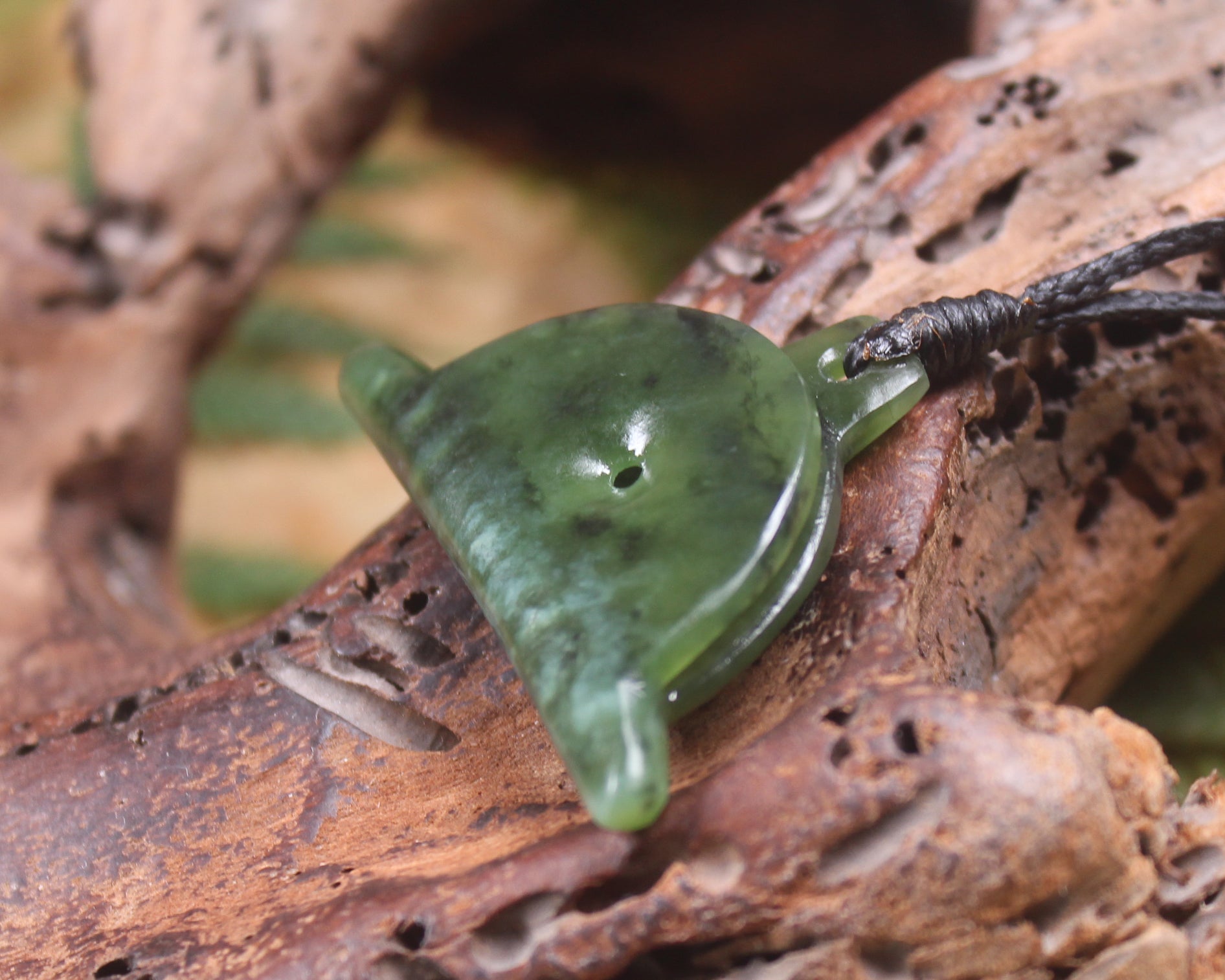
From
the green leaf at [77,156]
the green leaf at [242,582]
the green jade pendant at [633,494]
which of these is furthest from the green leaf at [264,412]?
the green jade pendant at [633,494]

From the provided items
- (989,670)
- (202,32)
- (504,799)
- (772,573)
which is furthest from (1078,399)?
(202,32)

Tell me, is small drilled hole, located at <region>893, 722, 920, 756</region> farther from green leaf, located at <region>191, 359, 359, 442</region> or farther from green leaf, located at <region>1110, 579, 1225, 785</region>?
green leaf, located at <region>191, 359, 359, 442</region>

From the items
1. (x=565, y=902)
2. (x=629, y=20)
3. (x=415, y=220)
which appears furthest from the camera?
(x=415, y=220)

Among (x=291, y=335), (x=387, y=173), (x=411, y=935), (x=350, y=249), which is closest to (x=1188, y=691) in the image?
(x=411, y=935)

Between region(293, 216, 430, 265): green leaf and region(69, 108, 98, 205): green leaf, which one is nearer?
region(69, 108, 98, 205): green leaf

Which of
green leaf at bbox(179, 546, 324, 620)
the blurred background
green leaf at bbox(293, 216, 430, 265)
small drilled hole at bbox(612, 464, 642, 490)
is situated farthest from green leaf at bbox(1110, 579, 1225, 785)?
green leaf at bbox(293, 216, 430, 265)

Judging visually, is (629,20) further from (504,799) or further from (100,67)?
(504,799)

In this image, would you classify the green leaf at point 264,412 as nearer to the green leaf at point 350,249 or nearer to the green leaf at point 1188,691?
the green leaf at point 350,249
